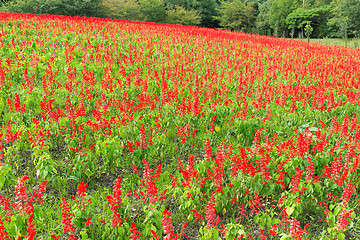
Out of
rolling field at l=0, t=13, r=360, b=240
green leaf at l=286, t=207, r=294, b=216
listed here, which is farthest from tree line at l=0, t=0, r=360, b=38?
green leaf at l=286, t=207, r=294, b=216

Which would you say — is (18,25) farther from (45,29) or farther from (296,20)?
(296,20)

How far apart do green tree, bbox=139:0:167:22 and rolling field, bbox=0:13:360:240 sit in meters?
21.5

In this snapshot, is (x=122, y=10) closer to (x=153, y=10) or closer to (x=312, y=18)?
(x=153, y=10)

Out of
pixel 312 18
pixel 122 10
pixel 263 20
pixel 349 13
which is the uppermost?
pixel 263 20

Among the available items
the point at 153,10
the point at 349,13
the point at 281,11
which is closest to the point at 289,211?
the point at 153,10

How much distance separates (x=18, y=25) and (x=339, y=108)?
15.0 meters

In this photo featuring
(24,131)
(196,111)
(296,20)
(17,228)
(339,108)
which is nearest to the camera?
(17,228)

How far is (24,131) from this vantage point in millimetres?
4453

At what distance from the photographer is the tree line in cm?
2519

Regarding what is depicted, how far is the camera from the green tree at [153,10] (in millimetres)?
30203

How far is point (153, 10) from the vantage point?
101ft

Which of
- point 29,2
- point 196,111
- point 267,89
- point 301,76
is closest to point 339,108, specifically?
point 267,89

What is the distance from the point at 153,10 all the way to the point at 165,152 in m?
30.0

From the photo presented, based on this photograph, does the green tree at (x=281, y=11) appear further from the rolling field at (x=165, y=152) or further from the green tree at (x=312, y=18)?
the rolling field at (x=165, y=152)
